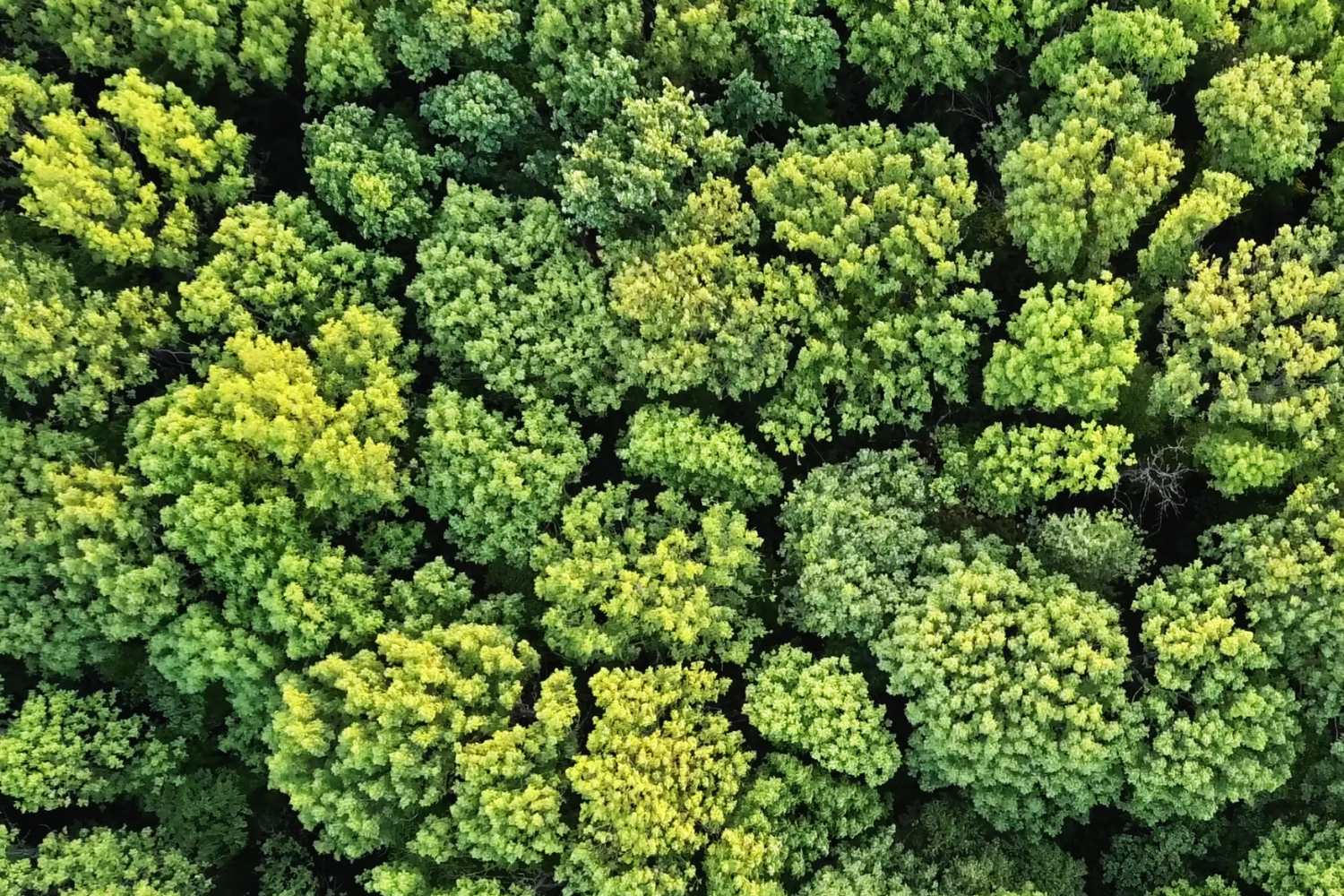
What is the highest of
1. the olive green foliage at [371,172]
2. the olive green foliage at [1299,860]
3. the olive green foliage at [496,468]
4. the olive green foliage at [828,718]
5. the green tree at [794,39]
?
the green tree at [794,39]

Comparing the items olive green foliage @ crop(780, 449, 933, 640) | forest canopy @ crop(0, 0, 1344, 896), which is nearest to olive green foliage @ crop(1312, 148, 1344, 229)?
forest canopy @ crop(0, 0, 1344, 896)

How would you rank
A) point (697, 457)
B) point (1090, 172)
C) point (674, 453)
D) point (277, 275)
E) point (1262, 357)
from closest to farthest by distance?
point (1262, 357) < point (1090, 172) < point (277, 275) < point (697, 457) < point (674, 453)

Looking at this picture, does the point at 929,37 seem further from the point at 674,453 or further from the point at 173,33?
the point at 173,33

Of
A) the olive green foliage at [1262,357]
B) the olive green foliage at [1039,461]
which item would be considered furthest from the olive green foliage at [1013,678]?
the olive green foliage at [1262,357]

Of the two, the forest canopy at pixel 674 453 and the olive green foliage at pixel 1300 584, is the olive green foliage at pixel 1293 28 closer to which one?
the forest canopy at pixel 674 453

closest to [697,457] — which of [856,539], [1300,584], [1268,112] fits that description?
[856,539]

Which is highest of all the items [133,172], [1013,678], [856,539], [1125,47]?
[1125,47]

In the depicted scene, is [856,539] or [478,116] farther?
[478,116]
